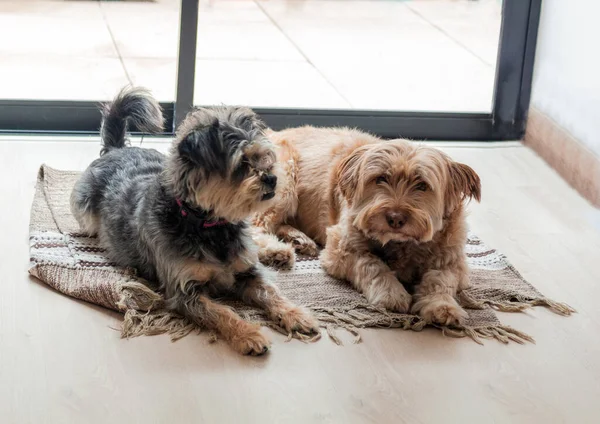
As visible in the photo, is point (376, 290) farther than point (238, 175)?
Yes

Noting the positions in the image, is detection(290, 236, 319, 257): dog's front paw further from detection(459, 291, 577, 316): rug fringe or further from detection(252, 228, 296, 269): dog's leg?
detection(459, 291, 577, 316): rug fringe

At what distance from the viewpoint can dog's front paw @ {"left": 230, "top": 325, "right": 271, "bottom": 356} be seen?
315cm

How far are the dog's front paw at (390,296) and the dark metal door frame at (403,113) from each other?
79.9 inches

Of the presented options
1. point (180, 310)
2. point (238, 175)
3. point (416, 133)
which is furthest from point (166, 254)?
point (416, 133)

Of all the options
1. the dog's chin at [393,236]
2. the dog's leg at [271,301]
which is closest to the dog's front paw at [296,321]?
the dog's leg at [271,301]

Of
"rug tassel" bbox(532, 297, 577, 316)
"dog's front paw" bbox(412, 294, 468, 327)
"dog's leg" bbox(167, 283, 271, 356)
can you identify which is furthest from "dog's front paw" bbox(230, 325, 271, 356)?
"rug tassel" bbox(532, 297, 577, 316)

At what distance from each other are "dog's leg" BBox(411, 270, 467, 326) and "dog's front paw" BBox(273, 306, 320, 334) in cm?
40

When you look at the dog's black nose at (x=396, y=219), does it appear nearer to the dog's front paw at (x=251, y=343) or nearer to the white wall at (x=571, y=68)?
the dog's front paw at (x=251, y=343)

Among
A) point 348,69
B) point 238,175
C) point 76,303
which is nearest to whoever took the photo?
point 238,175

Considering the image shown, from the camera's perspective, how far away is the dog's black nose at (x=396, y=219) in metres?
3.34

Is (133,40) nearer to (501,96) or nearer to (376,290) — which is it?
(501,96)

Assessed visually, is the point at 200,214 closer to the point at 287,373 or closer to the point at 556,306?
the point at 287,373

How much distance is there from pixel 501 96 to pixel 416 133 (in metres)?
0.54

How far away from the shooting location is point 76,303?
3.47 metres
